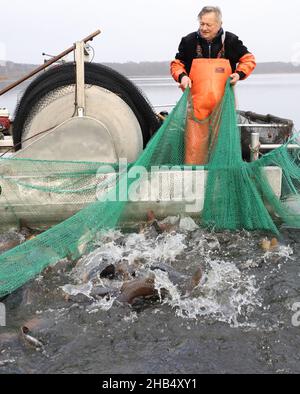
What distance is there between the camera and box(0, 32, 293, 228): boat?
19.8ft

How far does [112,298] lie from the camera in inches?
185

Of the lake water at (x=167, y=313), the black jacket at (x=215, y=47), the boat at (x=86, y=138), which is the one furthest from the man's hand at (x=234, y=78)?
the lake water at (x=167, y=313)

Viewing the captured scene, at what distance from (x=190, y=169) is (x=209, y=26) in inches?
74.6

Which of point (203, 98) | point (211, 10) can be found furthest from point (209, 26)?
point (203, 98)

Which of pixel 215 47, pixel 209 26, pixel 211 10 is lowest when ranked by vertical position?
pixel 215 47

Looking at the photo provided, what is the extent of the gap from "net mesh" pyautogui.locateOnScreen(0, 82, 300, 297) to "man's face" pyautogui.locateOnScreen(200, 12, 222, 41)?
785mm

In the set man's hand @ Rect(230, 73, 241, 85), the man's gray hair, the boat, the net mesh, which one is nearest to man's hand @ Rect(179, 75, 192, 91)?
the net mesh

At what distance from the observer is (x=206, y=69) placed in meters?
6.16

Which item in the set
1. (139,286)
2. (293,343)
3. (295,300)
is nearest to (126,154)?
(139,286)

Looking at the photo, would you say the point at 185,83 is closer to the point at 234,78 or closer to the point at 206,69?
the point at 206,69

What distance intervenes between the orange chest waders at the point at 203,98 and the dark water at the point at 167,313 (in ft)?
4.06

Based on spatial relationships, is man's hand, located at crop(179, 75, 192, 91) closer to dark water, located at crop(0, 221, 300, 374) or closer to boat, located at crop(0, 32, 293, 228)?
boat, located at crop(0, 32, 293, 228)
